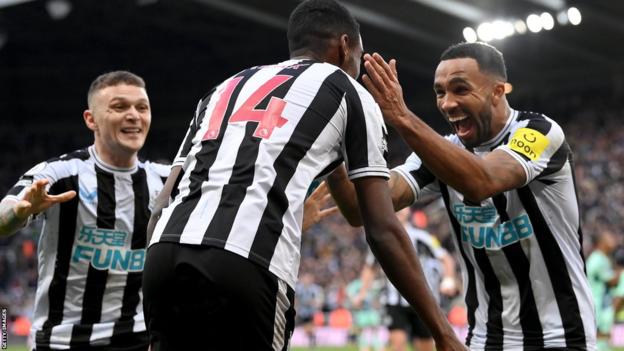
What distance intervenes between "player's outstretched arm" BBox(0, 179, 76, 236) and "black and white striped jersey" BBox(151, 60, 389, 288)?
3.91 ft

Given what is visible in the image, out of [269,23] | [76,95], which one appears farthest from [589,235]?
[76,95]

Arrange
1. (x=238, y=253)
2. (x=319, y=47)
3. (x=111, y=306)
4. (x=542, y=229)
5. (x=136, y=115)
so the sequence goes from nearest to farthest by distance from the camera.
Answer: (x=238, y=253) < (x=319, y=47) < (x=542, y=229) < (x=111, y=306) < (x=136, y=115)

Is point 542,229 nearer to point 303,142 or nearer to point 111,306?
point 303,142

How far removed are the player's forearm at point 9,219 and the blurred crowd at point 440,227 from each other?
1961 cm

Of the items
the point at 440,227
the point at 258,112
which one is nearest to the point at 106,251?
the point at 258,112

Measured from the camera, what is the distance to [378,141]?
155 inches

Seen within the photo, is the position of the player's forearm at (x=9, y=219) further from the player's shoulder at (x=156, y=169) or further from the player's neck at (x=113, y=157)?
the player's shoulder at (x=156, y=169)

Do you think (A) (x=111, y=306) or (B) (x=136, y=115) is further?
(B) (x=136, y=115)

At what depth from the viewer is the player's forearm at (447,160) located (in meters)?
4.48

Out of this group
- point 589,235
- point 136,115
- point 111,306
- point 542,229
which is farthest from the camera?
point 589,235

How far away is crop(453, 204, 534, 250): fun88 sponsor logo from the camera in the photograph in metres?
4.96

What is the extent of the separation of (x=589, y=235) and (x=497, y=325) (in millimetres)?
21346

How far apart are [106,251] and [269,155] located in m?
2.63

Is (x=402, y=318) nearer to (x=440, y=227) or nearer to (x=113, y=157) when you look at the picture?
(x=113, y=157)
